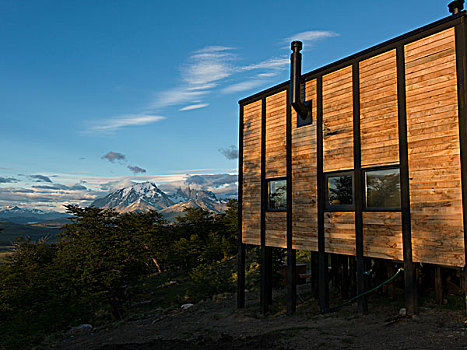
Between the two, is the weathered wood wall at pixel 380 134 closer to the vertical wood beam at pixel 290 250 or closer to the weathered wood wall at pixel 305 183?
the weathered wood wall at pixel 305 183

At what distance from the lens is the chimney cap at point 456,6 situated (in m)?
9.00

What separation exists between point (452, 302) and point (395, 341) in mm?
3607

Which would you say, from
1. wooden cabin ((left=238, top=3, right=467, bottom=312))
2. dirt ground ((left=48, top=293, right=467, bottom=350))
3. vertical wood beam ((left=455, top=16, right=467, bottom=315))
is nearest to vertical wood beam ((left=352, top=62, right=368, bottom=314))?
wooden cabin ((left=238, top=3, right=467, bottom=312))

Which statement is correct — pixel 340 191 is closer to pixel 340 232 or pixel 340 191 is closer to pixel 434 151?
pixel 340 232

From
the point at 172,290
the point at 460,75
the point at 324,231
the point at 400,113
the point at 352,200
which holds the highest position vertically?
the point at 460,75

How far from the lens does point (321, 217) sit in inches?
436

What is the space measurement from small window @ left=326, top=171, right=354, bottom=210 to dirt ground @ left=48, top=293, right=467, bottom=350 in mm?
3258

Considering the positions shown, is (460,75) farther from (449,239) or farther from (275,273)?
(275,273)

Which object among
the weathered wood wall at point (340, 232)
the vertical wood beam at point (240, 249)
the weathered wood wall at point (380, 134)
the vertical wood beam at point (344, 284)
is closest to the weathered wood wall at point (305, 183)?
the weathered wood wall at point (340, 232)

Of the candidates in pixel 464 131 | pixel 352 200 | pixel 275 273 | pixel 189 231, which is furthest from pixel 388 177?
pixel 189 231

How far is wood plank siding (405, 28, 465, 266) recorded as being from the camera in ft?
26.8

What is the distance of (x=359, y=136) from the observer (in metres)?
10.2

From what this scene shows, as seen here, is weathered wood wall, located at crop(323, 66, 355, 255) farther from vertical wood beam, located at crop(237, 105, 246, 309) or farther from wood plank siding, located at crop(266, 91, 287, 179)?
vertical wood beam, located at crop(237, 105, 246, 309)

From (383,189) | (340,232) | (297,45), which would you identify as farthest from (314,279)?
(297,45)
